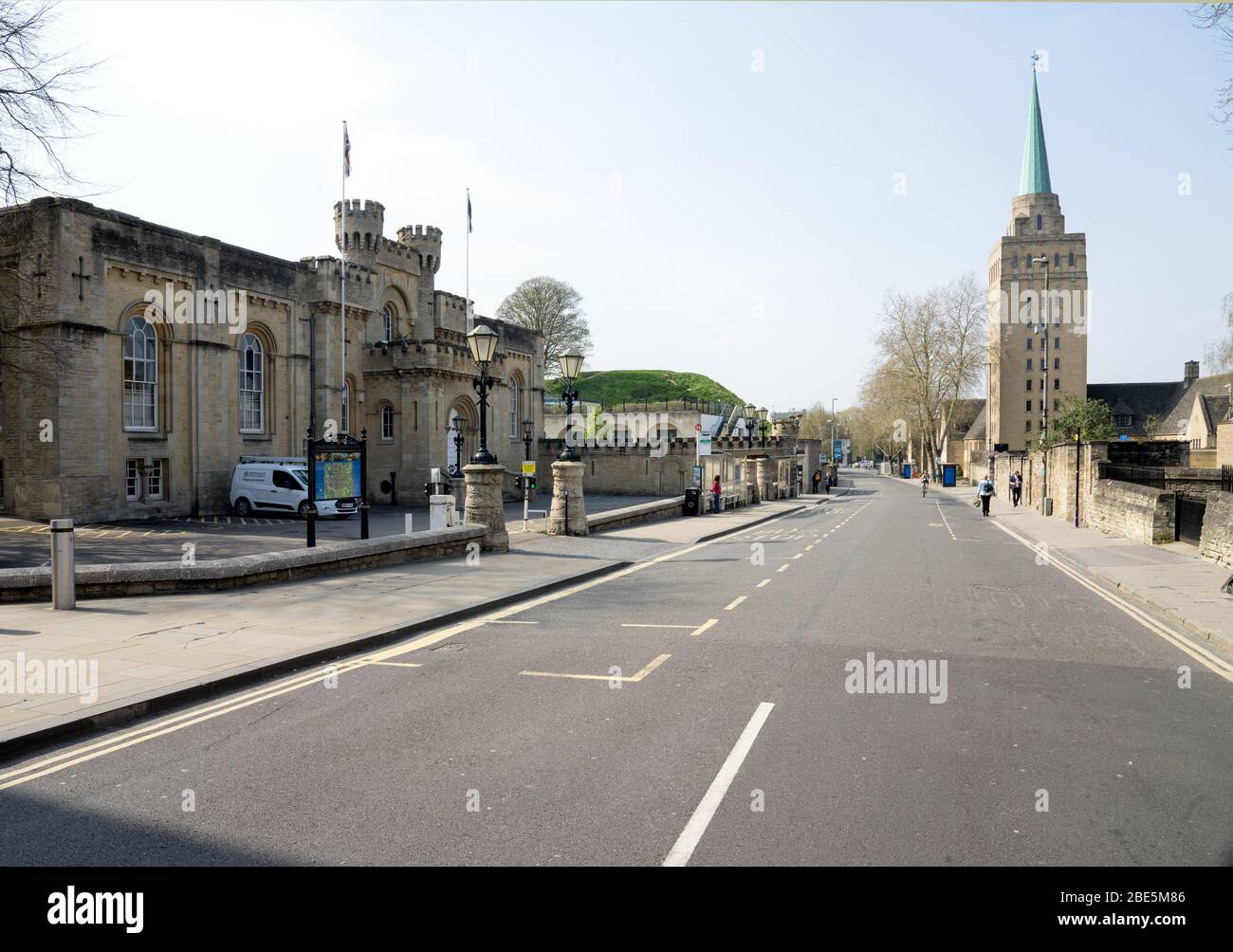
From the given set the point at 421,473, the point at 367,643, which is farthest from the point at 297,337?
the point at 367,643

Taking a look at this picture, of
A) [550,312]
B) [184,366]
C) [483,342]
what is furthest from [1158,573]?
[550,312]

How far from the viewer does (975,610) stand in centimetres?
1129

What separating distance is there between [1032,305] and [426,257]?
81.8m

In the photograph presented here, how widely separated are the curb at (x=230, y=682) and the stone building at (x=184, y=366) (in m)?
8.75

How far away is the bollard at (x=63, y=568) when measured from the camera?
10.4m

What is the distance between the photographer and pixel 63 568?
1045 centimetres

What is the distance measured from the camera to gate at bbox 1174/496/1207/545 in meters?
18.7

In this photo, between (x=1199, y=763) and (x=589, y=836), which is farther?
(x=1199, y=763)

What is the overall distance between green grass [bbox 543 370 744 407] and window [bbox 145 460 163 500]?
4148 inches

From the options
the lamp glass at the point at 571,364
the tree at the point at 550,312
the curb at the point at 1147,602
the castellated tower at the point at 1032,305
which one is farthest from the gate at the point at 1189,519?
the castellated tower at the point at 1032,305

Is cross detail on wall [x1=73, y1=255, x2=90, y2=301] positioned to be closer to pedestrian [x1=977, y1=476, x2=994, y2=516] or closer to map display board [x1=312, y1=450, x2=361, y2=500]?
map display board [x1=312, y1=450, x2=361, y2=500]

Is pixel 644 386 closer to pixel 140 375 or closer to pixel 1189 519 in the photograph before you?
pixel 140 375
